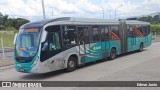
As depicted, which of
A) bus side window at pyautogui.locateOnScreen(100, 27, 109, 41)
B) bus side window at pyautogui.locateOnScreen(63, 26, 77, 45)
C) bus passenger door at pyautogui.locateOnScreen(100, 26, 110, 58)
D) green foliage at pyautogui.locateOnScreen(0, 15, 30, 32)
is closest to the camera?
bus side window at pyautogui.locateOnScreen(63, 26, 77, 45)

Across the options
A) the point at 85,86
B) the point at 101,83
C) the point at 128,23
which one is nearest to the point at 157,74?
the point at 101,83

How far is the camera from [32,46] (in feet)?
37.8

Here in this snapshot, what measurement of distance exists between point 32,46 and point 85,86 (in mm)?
3571

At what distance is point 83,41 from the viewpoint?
47.2ft

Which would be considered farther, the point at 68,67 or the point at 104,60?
the point at 104,60

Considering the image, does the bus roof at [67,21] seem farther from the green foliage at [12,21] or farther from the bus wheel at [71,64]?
the green foliage at [12,21]

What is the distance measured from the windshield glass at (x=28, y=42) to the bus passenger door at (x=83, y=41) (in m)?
3.01

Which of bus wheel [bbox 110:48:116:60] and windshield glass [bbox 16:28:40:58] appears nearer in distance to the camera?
windshield glass [bbox 16:28:40:58]

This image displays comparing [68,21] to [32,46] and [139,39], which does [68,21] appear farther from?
[139,39]

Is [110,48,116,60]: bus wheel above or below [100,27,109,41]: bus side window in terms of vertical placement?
below

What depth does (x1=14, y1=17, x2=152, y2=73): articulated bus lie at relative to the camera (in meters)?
11.5

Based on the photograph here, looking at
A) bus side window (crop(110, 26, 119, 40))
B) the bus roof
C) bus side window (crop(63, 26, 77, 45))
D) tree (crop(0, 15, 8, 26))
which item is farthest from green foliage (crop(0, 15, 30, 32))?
bus side window (crop(63, 26, 77, 45))

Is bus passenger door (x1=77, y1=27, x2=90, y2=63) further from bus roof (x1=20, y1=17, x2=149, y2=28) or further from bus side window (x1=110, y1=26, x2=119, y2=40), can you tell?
bus side window (x1=110, y1=26, x2=119, y2=40)

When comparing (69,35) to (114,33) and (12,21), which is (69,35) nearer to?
(114,33)
